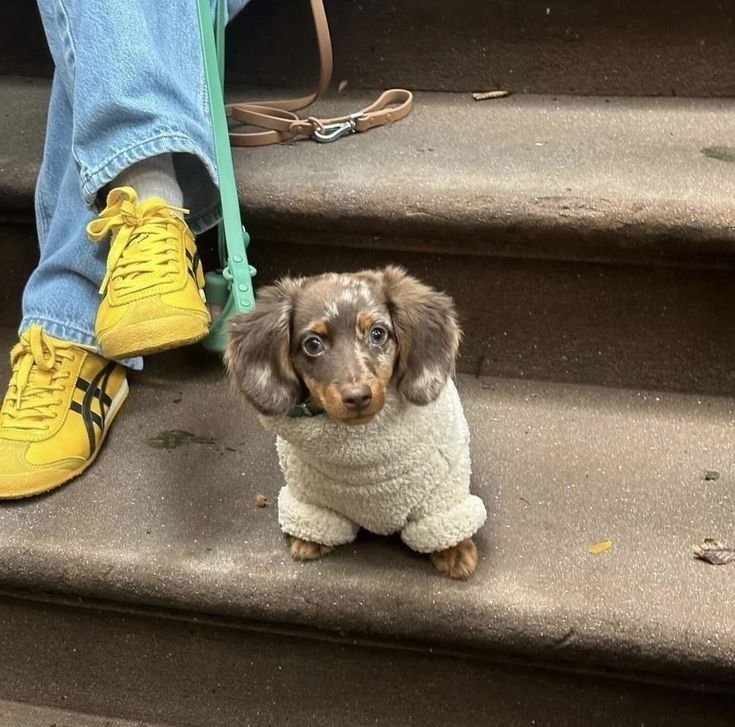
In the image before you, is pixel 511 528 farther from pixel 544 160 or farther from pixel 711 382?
pixel 544 160

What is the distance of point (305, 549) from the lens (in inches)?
34.2

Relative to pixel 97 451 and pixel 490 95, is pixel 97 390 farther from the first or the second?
pixel 490 95

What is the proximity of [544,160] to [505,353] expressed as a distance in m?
0.27

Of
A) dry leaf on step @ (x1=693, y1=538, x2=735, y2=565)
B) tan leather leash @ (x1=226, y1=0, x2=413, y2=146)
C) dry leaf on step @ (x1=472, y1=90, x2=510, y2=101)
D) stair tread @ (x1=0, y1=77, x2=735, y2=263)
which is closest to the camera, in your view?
dry leaf on step @ (x1=693, y1=538, x2=735, y2=565)

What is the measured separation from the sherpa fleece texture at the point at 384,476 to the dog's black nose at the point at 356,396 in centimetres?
5

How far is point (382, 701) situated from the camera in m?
0.93

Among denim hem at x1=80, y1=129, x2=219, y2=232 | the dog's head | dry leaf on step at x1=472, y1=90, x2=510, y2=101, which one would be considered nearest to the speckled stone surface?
the dog's head

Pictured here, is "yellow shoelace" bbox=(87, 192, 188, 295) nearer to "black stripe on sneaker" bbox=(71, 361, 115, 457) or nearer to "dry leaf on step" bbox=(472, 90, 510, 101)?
"black stripe on sneaker" bbox=(71, 361, 115, 457)

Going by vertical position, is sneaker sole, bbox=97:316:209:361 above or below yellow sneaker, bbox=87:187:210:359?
below

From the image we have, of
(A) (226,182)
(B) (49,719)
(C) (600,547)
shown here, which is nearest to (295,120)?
(A) (226,182)

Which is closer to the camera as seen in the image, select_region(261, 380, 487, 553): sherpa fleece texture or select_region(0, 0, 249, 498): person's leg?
select_region(261, 380, 487, 553): sherpa fleece texture

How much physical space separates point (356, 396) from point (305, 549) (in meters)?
0.24

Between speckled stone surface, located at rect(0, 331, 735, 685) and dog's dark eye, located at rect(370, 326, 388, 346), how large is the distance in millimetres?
256

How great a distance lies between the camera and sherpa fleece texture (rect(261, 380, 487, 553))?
784 mm
